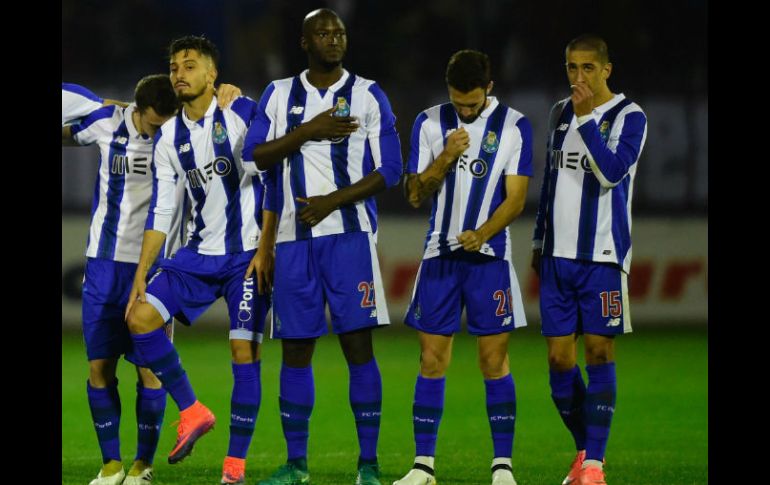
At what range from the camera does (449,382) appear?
34.6 ft

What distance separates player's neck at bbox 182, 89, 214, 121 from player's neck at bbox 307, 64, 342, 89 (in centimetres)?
62

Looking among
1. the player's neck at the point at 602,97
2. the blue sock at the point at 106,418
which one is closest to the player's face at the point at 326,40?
the player's neck at the point at 602,97

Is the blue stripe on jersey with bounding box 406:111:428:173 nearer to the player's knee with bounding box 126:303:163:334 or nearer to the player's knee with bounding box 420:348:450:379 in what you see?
the player's knee with bounding box 420:348:450:379

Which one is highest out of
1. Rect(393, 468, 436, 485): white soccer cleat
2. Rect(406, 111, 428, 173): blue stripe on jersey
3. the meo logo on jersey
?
Rect(406, 111, 428, 173): blue stripe on jersey

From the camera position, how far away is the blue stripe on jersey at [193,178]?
20.2ft

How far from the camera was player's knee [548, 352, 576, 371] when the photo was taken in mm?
6164

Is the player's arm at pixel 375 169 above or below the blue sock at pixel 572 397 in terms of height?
above

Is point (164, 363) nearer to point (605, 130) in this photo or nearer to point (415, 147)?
point (415, 147)

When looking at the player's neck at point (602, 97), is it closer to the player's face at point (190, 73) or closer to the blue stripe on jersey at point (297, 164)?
the blue stripe on jersey at point (297, 164)

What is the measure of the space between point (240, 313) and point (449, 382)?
4.73 m

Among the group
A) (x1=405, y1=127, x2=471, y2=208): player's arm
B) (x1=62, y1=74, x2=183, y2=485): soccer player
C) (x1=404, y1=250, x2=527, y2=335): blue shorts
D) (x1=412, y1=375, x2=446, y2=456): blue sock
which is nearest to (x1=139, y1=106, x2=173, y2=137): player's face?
(x1=62, y1=74, x2=183, y2=485): soccer player

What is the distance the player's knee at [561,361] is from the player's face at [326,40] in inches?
69.9
